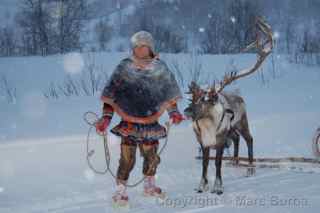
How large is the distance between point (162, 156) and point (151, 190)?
2178mm

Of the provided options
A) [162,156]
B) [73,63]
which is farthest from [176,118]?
[73,63]

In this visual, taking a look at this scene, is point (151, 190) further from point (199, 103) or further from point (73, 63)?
point (73, 63)

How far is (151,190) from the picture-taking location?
3.81 m

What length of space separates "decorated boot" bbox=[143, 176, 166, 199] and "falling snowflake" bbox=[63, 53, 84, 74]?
7542 mm

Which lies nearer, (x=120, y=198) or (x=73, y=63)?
(x=120, y=198)

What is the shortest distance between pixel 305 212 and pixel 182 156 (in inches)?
118

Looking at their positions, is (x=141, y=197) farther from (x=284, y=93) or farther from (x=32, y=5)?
(x=32, y=5)

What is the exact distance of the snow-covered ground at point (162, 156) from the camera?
12.0 ft

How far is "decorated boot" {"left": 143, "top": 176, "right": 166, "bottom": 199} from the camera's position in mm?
3773

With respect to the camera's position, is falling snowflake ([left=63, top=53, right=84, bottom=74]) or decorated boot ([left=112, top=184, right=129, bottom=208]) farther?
falling snowflake ([left=63, top=53, right=84, bottom=74])

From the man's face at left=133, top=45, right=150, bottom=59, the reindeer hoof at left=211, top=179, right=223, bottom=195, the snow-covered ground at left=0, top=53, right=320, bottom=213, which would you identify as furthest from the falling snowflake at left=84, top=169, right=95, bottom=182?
the man's face at left=133, top=45, right=150, bottom=59

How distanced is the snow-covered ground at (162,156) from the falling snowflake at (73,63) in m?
0.10

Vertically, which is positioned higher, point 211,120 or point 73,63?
point 73,63

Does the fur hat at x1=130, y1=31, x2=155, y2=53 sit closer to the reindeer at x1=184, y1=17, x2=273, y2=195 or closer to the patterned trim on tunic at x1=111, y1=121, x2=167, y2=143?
the reindeer at x1=184, y1=17, x2=273, y2=195
